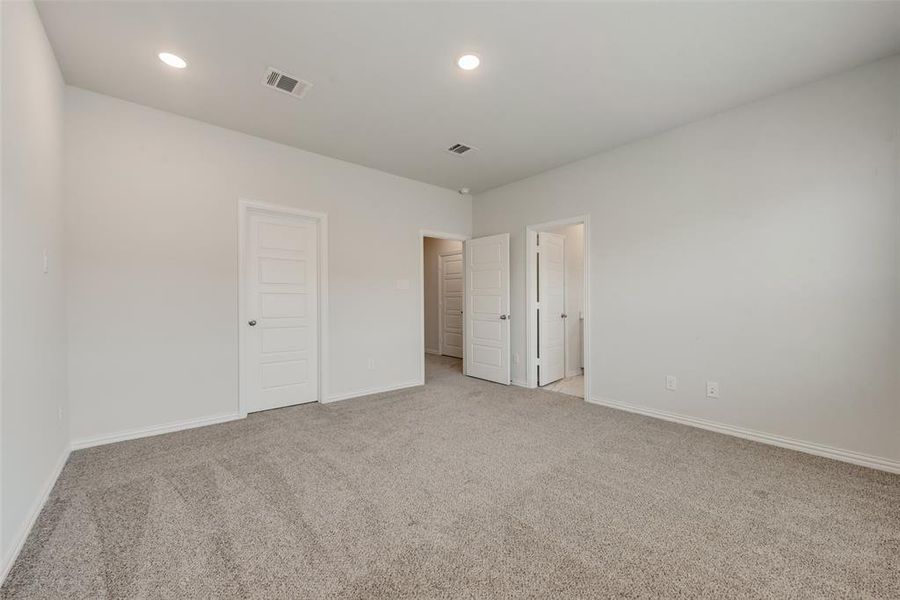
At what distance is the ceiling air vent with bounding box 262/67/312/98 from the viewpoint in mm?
2521

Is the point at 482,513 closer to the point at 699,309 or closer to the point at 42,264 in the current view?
the point at 699,309

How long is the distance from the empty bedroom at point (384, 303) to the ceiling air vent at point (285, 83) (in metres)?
0.03

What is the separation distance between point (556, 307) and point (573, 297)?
1.74 ft

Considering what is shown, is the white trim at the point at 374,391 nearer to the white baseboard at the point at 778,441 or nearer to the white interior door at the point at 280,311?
the white interior door at the point at 280,311

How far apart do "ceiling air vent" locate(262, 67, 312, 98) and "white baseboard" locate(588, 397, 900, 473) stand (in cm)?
408

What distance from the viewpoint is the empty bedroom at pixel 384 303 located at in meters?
1.62

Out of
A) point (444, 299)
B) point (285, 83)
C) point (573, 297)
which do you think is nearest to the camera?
point (285, 83)

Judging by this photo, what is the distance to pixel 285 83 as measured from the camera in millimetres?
2633

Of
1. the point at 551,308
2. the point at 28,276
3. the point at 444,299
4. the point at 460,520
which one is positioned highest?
the point at 28,276

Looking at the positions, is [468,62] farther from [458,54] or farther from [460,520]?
[460,520]

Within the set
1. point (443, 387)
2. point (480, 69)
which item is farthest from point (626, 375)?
point (480, 69)

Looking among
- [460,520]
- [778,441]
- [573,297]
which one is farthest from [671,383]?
[460,520]

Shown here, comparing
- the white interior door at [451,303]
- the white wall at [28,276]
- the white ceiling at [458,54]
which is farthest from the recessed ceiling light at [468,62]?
the white interior door at [451,303]

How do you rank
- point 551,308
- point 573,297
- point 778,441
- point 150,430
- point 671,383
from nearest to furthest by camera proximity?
point 778,441 → point 150,430 → point 671,383 → point 551,308 → point 573,297
